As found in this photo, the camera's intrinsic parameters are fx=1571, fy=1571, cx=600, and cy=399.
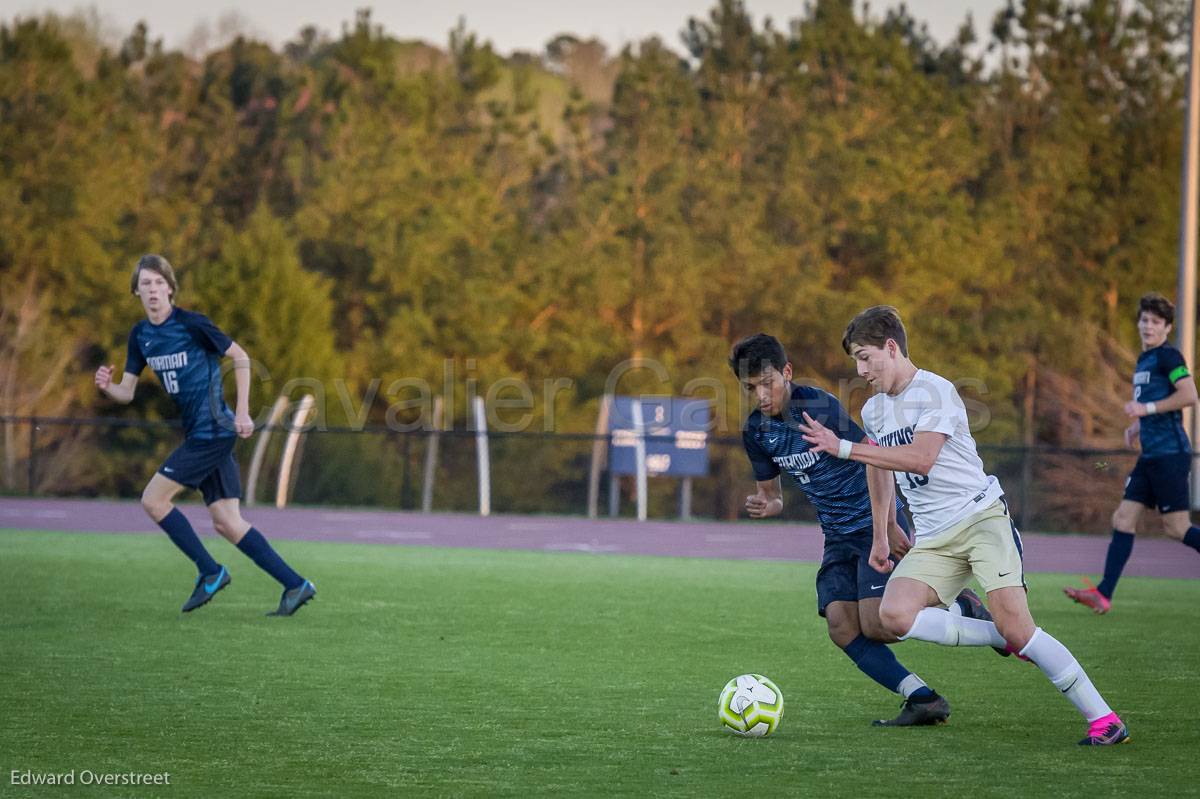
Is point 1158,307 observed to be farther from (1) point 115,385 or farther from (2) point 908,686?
(1) point 115,385

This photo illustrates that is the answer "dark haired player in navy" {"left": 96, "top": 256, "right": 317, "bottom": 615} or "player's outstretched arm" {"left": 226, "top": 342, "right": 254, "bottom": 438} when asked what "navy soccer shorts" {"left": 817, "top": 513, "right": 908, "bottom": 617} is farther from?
"dark haired player in navy" {"left": 96, "top": 256, "right": 317, "bottom": 615}

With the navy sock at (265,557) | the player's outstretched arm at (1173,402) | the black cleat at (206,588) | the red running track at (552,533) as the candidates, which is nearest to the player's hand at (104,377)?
the navy sock at (265,557)

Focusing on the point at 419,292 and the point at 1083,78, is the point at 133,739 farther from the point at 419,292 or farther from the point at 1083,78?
the point at 1083,78

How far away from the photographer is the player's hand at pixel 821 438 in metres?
5.63

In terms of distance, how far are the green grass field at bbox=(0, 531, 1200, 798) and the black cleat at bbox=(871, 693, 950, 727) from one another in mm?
100

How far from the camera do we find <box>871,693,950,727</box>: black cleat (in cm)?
627

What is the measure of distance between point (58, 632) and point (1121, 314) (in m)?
33.5

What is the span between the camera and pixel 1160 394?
10.3m

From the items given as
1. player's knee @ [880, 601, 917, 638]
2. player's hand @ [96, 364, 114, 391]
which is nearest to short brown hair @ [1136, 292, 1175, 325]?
player's knee @ [880, 601, 917, 638]

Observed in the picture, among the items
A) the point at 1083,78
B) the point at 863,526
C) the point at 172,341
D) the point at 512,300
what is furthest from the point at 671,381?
the point at 863,526

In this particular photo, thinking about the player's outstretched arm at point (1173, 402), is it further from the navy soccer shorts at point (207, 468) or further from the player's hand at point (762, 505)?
the navy soccer shorts at point (207, 468)

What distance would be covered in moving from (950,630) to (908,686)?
36 cm

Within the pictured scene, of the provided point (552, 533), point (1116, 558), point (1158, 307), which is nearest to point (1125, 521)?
point (1116, 558)

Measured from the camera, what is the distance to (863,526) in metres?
6.57
